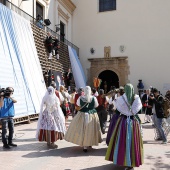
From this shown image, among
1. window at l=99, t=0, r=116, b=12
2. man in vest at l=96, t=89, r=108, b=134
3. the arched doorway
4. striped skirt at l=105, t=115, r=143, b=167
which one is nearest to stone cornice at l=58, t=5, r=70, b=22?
window at l=99, t=0, r=116, b=12

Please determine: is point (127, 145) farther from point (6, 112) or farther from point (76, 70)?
point (76, 70)

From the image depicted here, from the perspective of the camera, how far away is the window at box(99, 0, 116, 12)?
18625 millimetres

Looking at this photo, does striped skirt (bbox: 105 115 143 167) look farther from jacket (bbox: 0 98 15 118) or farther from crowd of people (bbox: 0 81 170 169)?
jacket (bbox: 0 98 15 118)

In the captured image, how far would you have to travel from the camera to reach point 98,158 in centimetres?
482

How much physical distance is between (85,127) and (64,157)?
2.52ft

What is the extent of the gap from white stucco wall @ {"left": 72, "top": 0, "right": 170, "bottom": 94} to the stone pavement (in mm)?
11510

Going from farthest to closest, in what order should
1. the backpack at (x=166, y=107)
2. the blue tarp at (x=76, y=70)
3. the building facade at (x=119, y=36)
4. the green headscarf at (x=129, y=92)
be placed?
the blue tarp at (x=76, y=70), the building facade at (x=119, y=36), the backpack at (x=166, y=107), the green headscarf at (x=129, y=92)

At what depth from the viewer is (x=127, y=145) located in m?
3.89

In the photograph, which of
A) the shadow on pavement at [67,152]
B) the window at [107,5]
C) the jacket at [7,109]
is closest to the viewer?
the shadow on pavement at [67,152]

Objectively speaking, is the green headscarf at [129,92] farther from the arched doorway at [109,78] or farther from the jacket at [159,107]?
the arched doorway at [109,78]

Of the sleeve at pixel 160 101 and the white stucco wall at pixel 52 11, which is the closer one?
the sleeve at pixel 160 101

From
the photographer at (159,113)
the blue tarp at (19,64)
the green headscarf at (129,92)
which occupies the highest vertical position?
the blue tarp at (19,64)

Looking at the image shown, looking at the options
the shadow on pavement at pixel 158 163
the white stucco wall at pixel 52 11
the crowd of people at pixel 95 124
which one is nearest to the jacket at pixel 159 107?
the crowd of people at pixel 95 124

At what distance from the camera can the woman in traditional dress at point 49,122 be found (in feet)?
18.3
